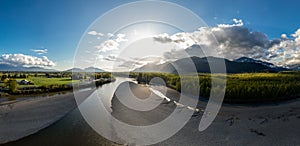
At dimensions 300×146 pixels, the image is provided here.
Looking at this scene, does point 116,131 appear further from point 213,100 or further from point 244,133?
point 213,100

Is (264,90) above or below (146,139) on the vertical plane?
above

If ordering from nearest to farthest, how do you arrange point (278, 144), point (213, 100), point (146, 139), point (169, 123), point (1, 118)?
point (278, 144)
point (146, 139)
point (169, 123)
point (1, 118)
point (213, 100)

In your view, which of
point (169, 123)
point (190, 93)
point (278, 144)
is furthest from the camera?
point (190, 93)

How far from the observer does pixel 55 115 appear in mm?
19422

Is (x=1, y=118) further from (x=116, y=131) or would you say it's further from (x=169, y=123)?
(x=169, y=123)

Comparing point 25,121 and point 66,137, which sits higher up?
point 25,121

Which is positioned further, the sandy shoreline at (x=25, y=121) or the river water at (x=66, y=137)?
the sandy shoreline at (x=25, y=121)

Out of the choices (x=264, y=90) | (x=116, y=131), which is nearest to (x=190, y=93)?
(x=264, y=90)

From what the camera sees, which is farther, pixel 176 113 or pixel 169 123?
pixel 176 113

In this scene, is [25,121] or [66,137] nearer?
[66,137]

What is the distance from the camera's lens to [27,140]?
1291 cm

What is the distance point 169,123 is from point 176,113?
3462 mm

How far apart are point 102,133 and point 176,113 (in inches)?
336

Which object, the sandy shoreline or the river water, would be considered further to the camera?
the sandy shoreline
